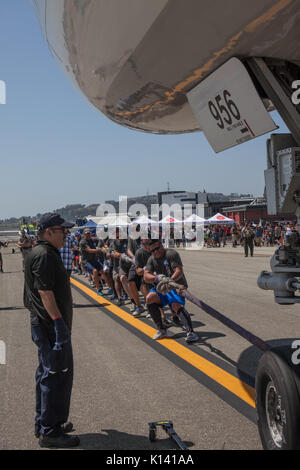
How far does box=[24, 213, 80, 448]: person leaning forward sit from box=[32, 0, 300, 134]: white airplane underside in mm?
1571

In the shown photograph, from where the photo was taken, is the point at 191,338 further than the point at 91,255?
No

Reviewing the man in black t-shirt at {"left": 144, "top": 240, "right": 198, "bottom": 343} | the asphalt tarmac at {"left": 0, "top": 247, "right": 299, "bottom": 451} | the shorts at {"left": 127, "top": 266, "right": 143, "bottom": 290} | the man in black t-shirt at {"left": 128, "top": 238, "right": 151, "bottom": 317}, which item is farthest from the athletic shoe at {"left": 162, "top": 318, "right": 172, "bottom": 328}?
the shorts at {"left": 127, "top": 266, "right": 143, "bottom": 290}

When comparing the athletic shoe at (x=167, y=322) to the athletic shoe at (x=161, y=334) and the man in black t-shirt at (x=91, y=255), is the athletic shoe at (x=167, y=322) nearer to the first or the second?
the athletic shoe at (x=161, y=334)

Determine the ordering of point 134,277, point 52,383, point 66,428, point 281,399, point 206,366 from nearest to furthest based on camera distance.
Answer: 1. point 281,399
2. point 52,383
3. point 66,428
4. point 206,366
5. point 134,277

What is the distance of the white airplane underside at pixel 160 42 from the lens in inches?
120

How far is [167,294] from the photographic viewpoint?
6496mm

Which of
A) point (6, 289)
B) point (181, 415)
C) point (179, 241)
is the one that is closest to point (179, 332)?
point (181, 415)

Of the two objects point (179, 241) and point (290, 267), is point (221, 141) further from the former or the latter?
point (179, 241)

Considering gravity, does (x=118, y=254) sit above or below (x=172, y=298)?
above

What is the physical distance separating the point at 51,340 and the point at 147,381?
1540mm

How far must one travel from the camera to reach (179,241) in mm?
44344

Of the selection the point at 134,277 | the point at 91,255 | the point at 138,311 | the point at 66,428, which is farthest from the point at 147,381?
the point at 91,255

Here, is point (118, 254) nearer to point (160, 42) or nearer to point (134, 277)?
point (134, 277)
